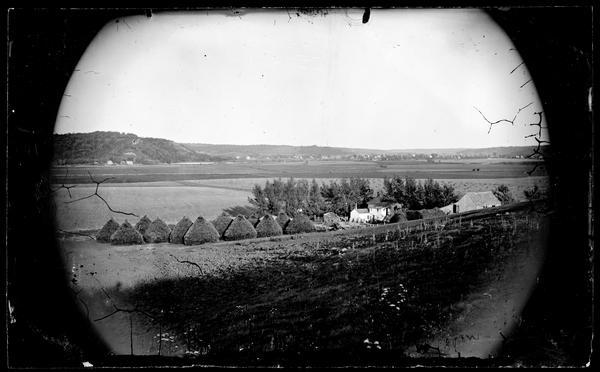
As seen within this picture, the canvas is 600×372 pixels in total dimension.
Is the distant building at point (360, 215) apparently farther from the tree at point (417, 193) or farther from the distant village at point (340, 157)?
the distant village at point (340, 157)

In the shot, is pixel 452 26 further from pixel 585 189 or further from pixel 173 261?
pixel 173 261

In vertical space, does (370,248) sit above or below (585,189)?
below

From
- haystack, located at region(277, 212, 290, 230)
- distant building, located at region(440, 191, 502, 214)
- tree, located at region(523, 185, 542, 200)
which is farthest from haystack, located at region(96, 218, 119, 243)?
tree, located at region(523, 185, 542, 200)

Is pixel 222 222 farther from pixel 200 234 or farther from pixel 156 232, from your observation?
pixel 156 232

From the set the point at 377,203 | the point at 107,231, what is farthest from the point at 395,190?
the point at 107,231

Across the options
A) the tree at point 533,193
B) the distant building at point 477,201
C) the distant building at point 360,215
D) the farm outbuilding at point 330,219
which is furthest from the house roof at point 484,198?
the farm outbuilding at point 330,219

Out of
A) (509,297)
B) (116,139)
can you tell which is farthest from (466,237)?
(116,139)
